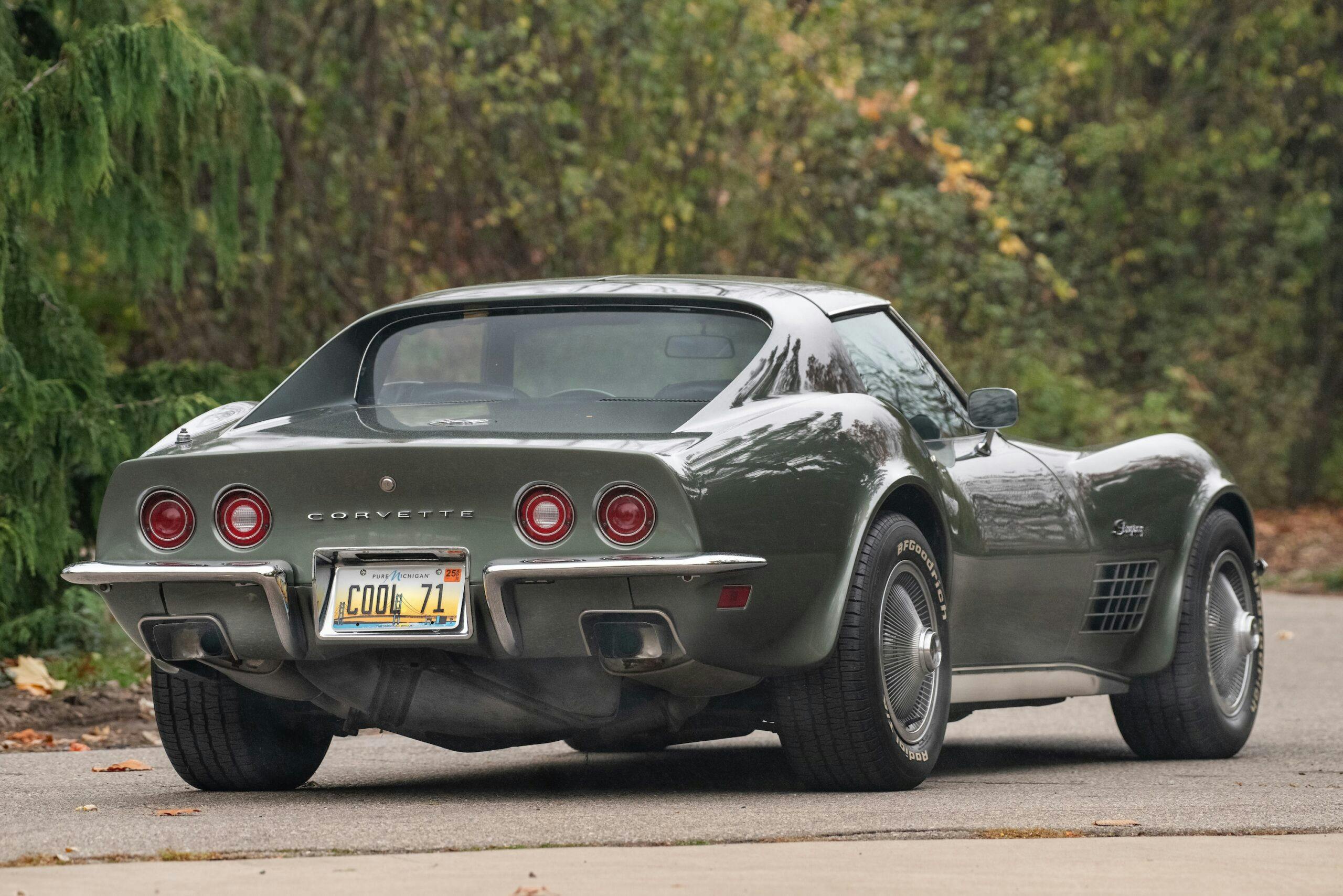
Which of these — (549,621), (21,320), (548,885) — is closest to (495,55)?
(21,320)

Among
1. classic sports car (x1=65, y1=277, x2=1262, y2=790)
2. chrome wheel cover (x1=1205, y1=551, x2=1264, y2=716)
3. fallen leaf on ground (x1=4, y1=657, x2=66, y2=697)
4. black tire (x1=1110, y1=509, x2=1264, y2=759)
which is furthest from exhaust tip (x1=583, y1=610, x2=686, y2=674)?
fallen leaf on ground (x1=4, y1=657, x2=66, y2=697)

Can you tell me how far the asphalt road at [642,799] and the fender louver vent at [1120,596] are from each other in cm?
48

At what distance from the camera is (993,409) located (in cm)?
657

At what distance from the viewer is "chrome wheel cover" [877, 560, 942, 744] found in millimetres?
5699

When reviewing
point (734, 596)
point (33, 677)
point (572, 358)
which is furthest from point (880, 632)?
point (33, 677)

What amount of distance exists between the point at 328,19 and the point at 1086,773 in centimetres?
1000

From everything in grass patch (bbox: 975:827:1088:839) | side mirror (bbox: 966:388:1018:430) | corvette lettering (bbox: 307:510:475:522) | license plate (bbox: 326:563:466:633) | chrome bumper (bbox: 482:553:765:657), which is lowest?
grass patch (bbox: 975:827:1088:839)

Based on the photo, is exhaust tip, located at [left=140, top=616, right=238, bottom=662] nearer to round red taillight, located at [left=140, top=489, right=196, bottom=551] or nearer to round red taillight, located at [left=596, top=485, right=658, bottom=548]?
round red taillight, located at [left=140, top=489, right=196, bottom=551]

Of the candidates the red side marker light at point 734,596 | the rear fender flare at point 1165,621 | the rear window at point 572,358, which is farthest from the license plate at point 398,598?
the rear fender flare at point 1165,621

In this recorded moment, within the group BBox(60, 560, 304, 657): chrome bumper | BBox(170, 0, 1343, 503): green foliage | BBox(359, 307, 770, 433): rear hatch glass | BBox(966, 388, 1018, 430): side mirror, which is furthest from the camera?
BBox(170, 0, 1343, 503): green foliage

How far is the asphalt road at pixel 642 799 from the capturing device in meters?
4.85

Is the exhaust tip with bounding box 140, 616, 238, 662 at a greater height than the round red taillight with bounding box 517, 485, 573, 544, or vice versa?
the round red taillight with bounding box 517, 485, 573, 544

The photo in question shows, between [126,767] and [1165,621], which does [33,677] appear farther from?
[1165,621]

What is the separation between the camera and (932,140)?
1652 cm
